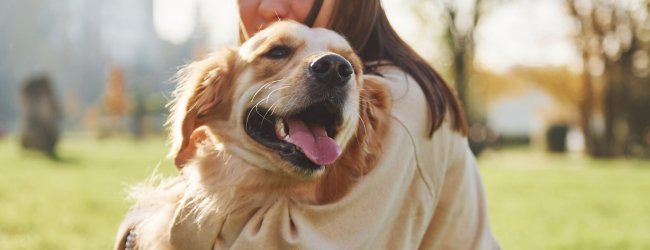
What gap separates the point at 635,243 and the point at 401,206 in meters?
5.81

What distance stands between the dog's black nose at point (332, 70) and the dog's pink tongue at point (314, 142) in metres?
0.20

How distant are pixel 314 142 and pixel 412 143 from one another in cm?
36

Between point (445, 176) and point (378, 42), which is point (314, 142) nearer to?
point (445, 176)

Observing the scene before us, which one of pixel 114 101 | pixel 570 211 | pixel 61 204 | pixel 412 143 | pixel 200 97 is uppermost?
pixel 200 97

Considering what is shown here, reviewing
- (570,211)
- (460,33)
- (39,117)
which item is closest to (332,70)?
(570,211)

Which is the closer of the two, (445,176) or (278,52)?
(278,52)

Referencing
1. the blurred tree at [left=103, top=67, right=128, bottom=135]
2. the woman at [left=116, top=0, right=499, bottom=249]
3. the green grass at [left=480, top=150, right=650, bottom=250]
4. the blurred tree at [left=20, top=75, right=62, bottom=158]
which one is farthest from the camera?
the blurred tree at [left=103, top=67, right=128, bottom=135]

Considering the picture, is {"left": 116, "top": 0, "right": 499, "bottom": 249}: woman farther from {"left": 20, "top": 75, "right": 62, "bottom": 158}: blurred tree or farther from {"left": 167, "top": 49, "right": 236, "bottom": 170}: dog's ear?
{"left": 20, "top": 75, "right": 62, "bottom": 158}: blurred tree

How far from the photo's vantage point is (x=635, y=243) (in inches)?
292

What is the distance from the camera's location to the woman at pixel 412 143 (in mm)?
2525

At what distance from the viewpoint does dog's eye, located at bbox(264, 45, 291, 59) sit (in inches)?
106

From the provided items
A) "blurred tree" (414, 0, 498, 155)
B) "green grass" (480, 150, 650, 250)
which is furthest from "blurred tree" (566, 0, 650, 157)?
"green grass" (480, 150, 650, 250)

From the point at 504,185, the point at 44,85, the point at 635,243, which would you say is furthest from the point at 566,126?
the point at 635,243

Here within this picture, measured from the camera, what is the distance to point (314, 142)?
2543 millimetres
